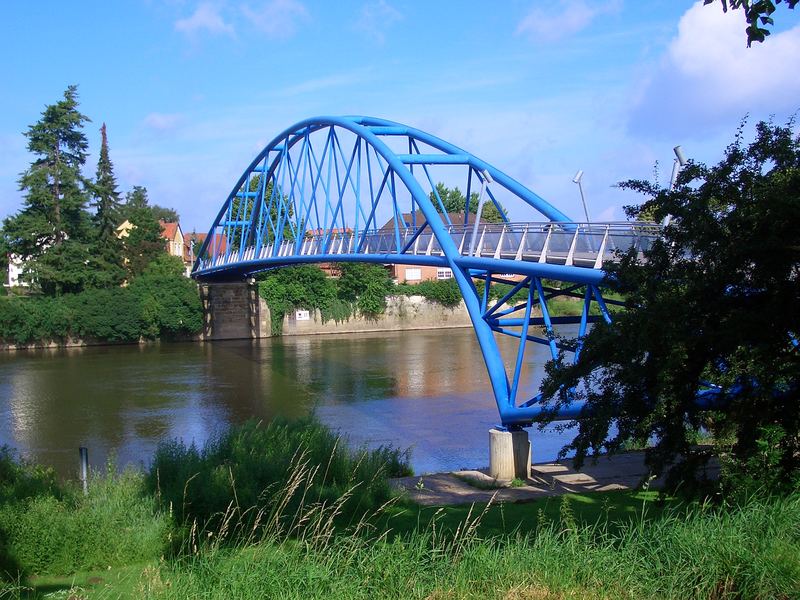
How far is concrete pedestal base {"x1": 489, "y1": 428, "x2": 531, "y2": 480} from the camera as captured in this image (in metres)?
16.1

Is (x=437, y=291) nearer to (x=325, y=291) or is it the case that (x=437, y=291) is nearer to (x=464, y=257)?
(x=325, y=291)

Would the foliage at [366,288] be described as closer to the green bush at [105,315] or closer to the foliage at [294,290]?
the foliage at [294,290]

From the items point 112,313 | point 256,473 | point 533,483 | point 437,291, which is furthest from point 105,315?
point 256,473

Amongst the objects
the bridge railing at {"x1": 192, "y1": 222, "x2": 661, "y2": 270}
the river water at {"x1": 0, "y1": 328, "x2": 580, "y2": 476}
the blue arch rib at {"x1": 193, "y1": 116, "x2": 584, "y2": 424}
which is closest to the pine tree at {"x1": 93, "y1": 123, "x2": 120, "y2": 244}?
the river water at {"x1": 0, "y1": 328, "x2": 580, "y2": 476}

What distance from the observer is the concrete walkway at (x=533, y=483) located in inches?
540

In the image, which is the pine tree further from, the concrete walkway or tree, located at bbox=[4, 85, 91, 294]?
the concrete walkway

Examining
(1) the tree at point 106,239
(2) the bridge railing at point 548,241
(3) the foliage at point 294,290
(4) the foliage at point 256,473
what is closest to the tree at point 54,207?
(1) the tree at point 106,239

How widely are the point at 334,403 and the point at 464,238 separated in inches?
412

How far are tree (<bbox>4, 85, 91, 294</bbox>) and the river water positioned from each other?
5.49m

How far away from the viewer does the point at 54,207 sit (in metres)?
53.5

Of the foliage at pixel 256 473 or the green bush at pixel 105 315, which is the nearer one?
the foliage at pixel 256 473

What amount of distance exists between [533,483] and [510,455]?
2.73 ft

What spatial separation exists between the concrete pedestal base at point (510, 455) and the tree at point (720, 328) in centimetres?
634

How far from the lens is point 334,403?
29719mm
